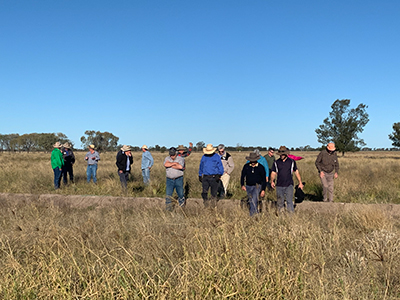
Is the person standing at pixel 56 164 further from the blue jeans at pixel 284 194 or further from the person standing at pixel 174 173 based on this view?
the blue jeans at pixel 284 194

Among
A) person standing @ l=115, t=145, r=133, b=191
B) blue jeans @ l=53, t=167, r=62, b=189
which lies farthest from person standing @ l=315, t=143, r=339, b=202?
blue jeans @ l=53, t=167, r=62, b=189

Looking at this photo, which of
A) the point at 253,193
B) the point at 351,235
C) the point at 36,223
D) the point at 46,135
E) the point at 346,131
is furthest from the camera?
the point at 46,135

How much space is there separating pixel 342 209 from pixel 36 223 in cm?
665

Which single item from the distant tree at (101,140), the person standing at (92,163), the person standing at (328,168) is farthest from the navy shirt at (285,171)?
the distant tree at (101,140)

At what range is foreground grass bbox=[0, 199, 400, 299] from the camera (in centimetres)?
321

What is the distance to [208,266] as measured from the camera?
11.8ft

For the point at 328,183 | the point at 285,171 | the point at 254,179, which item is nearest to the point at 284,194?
the point at 285,171

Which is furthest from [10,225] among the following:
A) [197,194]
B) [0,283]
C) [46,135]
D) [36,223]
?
[46,135]

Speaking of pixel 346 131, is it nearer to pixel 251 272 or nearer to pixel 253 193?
pixel 253 193

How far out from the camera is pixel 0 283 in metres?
3.43

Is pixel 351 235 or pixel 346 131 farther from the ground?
pixel 346 131

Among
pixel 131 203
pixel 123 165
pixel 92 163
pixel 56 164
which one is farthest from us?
pixel 92 163

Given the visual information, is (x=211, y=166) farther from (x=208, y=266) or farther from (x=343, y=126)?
(x=343, y=126)

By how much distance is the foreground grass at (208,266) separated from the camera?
3.21 metres
